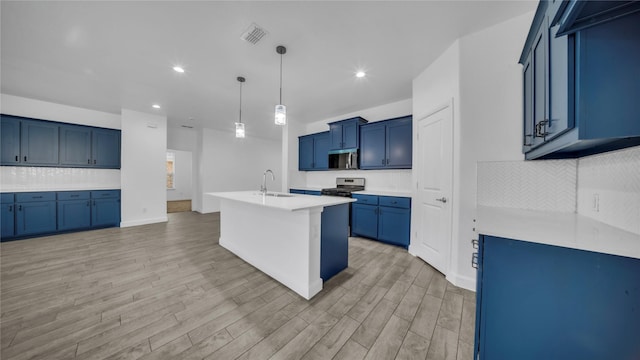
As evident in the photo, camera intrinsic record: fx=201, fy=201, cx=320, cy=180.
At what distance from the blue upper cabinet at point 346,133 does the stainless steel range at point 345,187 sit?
764 mm

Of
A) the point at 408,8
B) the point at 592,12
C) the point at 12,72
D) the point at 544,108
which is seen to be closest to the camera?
the point at 592,12

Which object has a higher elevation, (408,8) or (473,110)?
(408,8)

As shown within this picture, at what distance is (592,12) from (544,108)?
57 cm

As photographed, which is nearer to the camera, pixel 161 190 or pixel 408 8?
pixel 408 8

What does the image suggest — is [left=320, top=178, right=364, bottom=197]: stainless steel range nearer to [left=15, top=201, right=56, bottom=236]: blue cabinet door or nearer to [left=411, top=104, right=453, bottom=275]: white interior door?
[left=411, top=104, right=453, bottom=275]: white interior door

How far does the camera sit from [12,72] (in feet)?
9.49

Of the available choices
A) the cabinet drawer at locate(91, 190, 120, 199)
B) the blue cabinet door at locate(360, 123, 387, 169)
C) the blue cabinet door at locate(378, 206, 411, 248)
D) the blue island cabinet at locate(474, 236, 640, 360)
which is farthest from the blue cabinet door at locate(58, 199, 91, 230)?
the blue island cabinet at locate(474, 236, 640, 360)

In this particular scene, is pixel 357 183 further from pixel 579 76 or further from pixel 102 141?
pixel 102 141

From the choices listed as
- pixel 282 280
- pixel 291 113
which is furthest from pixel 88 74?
pixel 282 280

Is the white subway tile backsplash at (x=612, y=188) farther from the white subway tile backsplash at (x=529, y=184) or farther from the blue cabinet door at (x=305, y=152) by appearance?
the blue cabinet door at (x=305, y=152)

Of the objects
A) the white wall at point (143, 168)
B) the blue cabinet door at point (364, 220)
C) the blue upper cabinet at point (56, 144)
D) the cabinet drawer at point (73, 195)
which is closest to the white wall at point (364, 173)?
the blue cabinet door at point (364, 220)

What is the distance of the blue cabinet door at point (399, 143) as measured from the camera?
354 centimetres

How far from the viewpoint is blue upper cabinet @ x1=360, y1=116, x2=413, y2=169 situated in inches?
140

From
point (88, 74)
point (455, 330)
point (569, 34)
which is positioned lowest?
point (455, 330)
